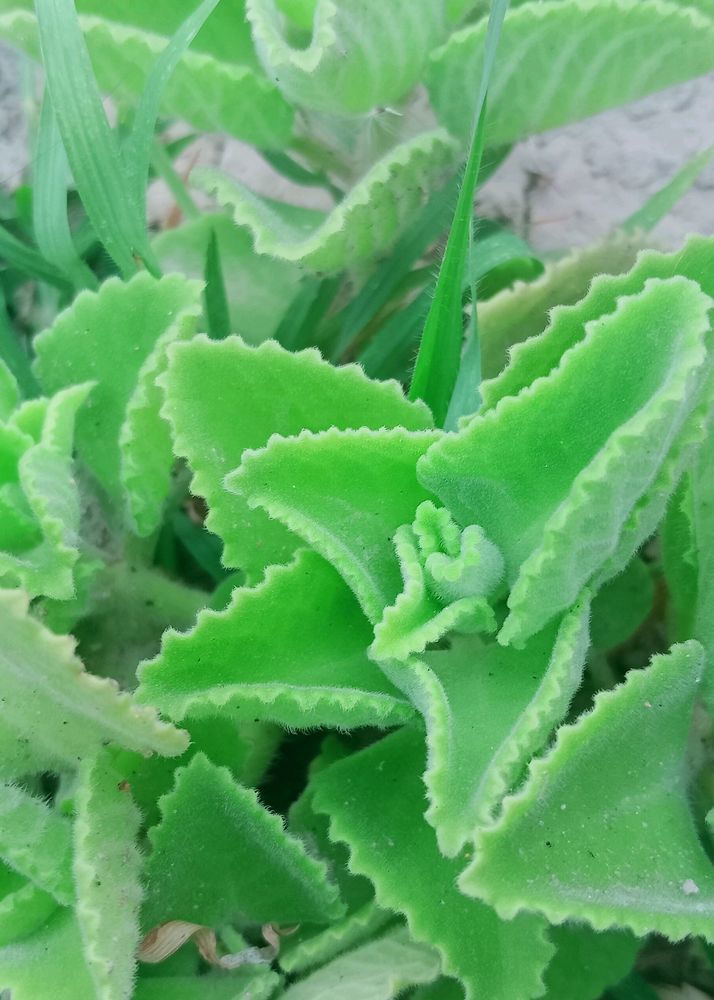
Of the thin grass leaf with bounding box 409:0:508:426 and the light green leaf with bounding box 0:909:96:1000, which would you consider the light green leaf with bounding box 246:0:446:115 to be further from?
the light green leaf with bounding box 0:909:96:1000

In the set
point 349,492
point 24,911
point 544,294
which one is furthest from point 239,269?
point 24,911

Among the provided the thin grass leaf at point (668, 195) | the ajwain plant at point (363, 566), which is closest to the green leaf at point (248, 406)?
the ajwain plant at point (363, 566)

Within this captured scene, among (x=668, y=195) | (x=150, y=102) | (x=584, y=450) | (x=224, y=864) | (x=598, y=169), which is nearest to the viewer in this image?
(x=584, y=450)

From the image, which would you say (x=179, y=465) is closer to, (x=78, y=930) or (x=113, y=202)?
(x=113, y=202)

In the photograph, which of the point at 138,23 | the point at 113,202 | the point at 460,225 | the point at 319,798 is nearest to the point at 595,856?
the point at 319,798

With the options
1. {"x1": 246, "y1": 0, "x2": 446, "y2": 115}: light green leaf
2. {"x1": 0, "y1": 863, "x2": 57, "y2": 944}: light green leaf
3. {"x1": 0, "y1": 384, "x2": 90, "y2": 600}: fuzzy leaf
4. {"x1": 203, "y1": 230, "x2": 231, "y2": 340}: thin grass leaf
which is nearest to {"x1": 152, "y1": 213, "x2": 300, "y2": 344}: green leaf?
{"x1": 203, "y1": 230, "x2": 231, "y2": 340}: thin grass leaf

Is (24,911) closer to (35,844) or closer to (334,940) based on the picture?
(35,844)
